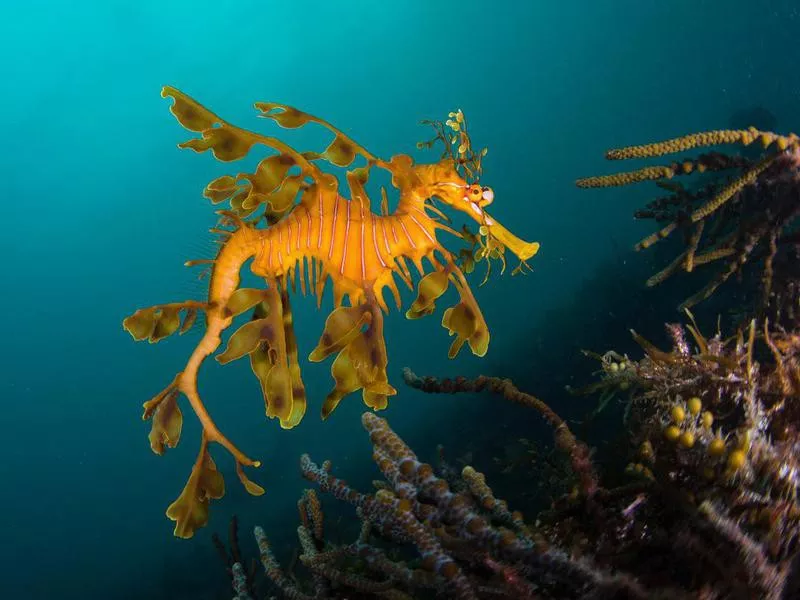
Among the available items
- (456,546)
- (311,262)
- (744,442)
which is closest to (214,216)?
(311,262)

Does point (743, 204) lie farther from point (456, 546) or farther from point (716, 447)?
point (456, 546)

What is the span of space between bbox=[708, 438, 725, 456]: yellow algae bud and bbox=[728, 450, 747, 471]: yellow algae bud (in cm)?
4

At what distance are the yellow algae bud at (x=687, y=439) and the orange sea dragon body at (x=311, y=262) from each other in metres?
0.71

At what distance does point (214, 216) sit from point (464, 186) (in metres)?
2.27

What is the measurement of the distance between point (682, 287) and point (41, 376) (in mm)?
44192

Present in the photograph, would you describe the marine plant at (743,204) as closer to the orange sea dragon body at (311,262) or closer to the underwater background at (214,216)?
the orange sea dragon body at (311,262)

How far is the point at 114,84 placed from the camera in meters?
62.7

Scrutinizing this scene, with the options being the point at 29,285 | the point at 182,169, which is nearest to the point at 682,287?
the point at 29,285

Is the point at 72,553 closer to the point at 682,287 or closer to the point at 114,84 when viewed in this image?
the point at 682,287

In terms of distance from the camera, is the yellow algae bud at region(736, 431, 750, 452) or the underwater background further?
the underwater background

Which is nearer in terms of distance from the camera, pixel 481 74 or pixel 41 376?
pixel 41 376

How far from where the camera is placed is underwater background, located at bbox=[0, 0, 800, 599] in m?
15.4

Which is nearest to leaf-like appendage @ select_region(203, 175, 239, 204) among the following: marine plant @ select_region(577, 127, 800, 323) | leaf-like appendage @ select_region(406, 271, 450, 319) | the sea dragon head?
the sea dragon head

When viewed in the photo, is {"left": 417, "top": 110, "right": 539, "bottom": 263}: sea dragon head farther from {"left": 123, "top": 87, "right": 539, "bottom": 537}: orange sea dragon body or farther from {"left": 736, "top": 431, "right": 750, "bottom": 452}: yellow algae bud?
{"left": 736, "top": 431, "right": 750, "bottom": 452}: yellow algae bud
